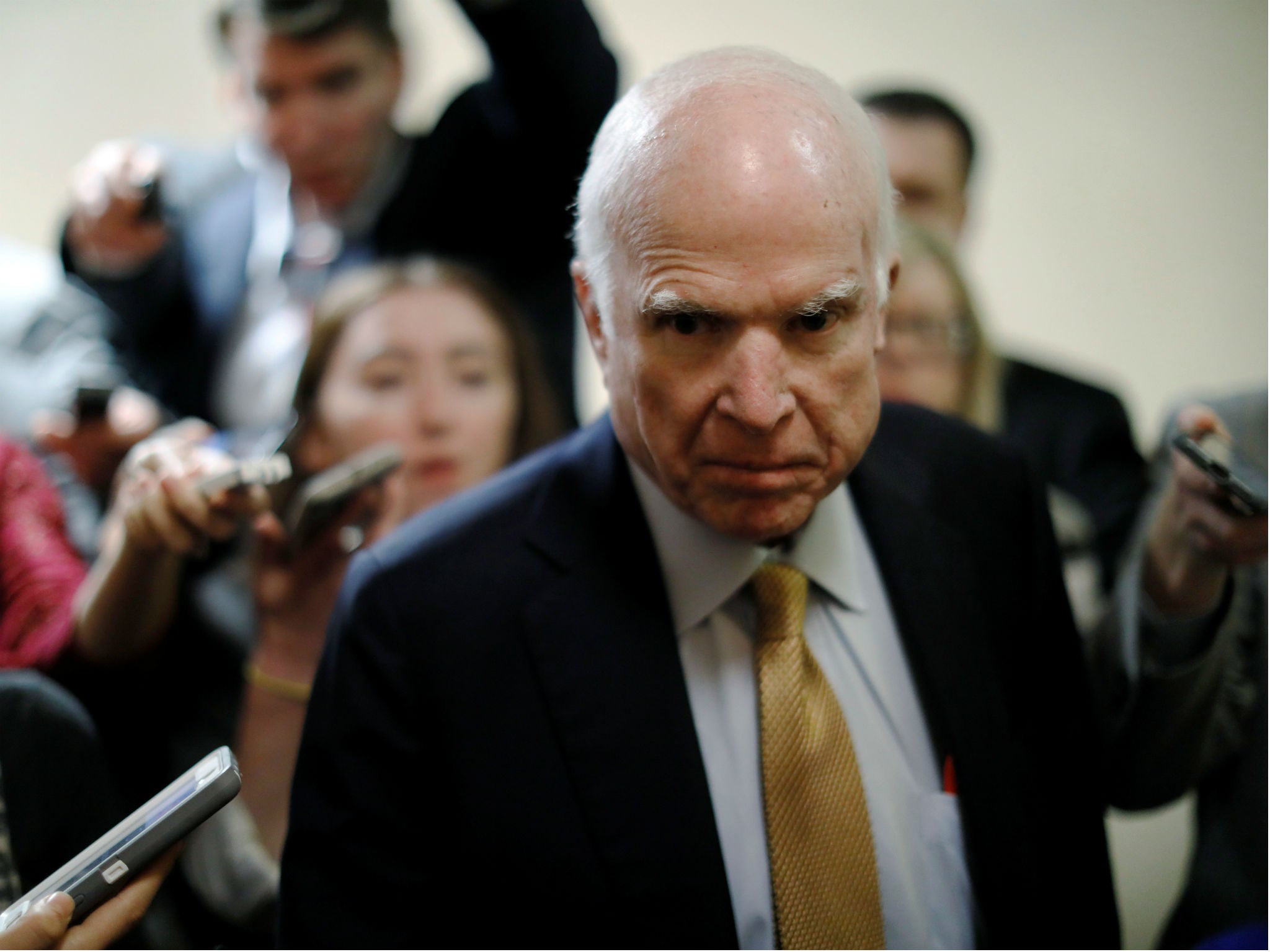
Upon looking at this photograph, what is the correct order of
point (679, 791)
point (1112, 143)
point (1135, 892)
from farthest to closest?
point (1112, 143), point (1135, 892), point (679, 791)

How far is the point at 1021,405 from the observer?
1.64 meters

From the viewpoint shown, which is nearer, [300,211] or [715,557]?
[715,557]

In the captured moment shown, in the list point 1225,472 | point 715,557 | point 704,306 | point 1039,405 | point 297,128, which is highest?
point 297,128

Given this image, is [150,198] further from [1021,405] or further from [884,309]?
[1021,405]

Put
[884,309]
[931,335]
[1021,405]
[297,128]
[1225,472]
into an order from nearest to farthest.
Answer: [884,309] < [1225,472] < [297,128] < [931,335] < [1021,405]

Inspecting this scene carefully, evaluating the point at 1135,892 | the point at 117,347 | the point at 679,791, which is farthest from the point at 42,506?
the point at 1135,892

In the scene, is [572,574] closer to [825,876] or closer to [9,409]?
[825,876]

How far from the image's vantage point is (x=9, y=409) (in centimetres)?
131

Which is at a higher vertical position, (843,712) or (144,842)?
(144,842)

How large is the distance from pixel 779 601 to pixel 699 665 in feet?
0.31

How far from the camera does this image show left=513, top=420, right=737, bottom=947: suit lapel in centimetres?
86

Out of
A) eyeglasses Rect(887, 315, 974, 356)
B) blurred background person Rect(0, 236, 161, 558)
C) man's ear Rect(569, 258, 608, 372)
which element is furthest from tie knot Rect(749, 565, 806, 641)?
blurred background person Rect(0, 236, 161, 558)

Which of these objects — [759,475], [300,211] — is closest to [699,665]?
[759,475]

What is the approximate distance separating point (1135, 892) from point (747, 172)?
130 centimetres
